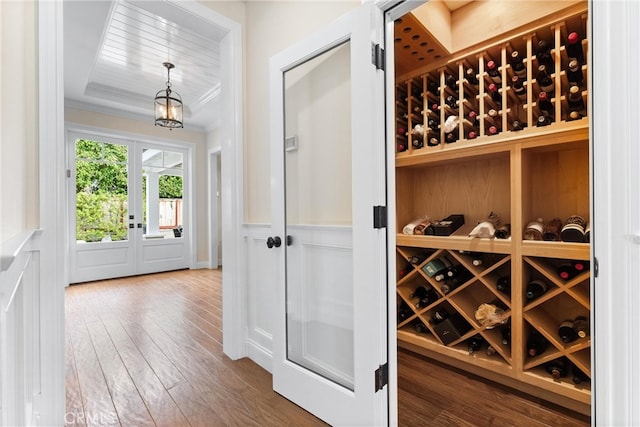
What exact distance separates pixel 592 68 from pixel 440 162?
1.37 metres

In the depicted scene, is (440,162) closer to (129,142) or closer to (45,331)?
(45,331)

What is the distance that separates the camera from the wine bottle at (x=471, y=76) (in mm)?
2043

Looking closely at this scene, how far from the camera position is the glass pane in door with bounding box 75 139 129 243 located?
470cm

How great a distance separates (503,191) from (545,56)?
836mm

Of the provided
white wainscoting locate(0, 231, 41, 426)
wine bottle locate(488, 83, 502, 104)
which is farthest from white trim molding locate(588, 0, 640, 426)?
white wainscoting locate(0, 231, 41, 426)

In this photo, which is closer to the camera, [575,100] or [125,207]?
[575,100]

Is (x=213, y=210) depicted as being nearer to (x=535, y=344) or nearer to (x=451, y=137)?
(x=451, y=137)

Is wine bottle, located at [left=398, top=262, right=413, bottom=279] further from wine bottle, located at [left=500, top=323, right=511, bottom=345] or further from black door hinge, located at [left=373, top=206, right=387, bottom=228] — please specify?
black door hinge, located at [left=373, top=206, right=387, bottom=228]

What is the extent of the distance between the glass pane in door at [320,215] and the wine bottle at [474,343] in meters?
0.97

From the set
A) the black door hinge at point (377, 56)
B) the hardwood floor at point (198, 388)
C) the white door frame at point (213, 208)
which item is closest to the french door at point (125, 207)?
the white door frame at point (213, 208)

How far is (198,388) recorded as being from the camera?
1829 mm

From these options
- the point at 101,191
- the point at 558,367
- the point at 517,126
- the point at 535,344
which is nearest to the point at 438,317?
the point at 535,344

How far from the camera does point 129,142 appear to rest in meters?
5.13

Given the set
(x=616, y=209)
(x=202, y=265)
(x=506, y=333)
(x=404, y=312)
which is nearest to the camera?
(x=616, y=209)
